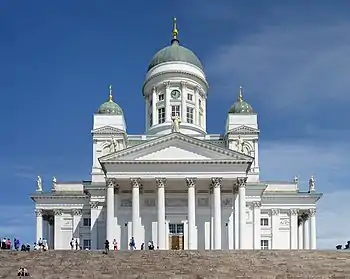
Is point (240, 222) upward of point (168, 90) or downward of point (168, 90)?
downward

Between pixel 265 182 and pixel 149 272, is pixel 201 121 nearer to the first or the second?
pixel 265 182

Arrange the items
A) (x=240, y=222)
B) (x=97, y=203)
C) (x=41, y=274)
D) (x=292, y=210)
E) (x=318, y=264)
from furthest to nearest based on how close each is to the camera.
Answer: (x=292, y=210) → (x=97, y=203) → (x=240, y=222) → (x=318, y=264) → (x=41, y=274)

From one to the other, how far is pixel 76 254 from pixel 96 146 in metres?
31.1

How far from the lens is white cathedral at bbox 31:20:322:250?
60844mm

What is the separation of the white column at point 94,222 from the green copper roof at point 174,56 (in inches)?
737

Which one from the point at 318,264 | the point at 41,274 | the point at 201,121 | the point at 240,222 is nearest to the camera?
the point at 41,274

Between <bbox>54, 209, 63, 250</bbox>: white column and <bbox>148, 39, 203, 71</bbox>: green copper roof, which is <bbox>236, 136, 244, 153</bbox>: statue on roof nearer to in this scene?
<bbox>148, 39, 203, 71</bbox>: green copper roof

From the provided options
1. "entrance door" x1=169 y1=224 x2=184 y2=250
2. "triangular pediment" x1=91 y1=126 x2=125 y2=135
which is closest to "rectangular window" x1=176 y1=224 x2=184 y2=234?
"entrance door" x1=169 y1=224 x2=184 y2=250

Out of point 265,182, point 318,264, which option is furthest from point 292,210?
point 318,264

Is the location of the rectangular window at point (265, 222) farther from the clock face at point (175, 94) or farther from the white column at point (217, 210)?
the clock face at point (175, 94)

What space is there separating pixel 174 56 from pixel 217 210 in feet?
78.3

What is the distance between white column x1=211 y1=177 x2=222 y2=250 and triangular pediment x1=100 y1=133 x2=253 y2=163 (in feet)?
6.54

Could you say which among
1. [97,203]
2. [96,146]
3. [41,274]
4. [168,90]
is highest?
[168,90]

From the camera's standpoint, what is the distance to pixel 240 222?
60500 mm
